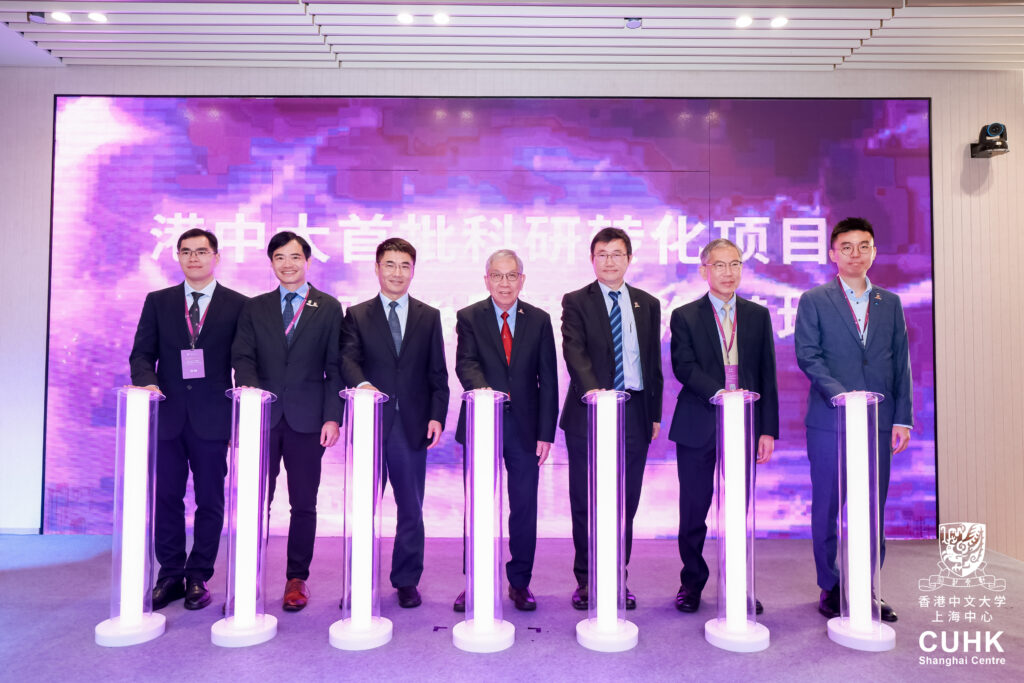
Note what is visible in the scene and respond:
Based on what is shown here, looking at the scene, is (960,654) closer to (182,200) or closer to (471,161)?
(471,161)

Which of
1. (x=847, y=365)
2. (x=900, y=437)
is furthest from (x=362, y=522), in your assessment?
(x=900, y=437)

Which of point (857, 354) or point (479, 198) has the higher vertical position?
point (479, 198)

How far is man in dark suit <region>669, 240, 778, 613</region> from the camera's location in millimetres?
3514

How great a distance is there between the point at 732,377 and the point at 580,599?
1359mm

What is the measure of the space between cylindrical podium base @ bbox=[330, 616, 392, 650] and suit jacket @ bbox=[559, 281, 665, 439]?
131 centimetres

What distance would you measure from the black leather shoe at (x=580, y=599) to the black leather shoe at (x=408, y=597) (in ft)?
2.60

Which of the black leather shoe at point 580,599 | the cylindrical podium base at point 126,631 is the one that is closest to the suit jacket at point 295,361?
the cylindrical podium base at point 126,631

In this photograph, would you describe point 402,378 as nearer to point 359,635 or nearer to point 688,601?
point 359,635

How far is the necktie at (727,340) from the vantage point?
357cm

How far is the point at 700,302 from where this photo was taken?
362 centimetres

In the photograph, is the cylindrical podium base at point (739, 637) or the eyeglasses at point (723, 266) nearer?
the cylindrical podium base at point (739, 637)

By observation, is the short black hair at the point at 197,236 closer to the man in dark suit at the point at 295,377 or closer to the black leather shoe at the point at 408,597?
the man in dark suit at the point at 295,377

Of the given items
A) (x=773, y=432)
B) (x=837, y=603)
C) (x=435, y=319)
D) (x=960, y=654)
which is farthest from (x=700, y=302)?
(x=960, y=654)

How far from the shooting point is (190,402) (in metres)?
3.57
